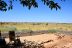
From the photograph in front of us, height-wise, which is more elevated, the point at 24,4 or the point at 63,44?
the point at 24,4

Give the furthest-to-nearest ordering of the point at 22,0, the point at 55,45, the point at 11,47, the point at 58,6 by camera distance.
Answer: the point at 55,45, the point at 11,47, the point at 22,0, the point at 58,6

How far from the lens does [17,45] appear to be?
19.0m

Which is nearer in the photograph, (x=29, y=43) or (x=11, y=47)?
(x=11, y=47)

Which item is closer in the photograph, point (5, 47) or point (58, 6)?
point (58, 6)

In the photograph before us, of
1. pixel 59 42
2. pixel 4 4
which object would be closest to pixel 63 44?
pixel 59 42

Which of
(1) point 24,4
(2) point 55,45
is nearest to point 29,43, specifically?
(2) point 55,45

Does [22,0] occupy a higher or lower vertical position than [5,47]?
higher

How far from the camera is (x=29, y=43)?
21.0 meters

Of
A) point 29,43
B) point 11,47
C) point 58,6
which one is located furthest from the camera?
point 29,43

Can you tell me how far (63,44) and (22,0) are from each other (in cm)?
484

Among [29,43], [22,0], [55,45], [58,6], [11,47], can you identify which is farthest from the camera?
[29,43]

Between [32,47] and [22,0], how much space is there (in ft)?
13.1

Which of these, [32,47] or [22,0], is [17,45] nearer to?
[32,47]

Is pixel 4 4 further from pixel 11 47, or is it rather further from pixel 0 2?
pixel 11 47
